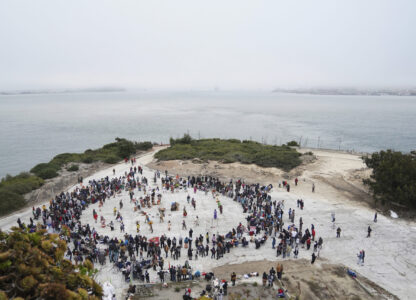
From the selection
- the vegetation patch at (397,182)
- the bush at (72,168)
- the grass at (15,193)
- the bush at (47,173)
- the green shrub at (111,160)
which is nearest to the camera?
the vegetation patch at (397,182)

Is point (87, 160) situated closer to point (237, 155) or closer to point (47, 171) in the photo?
point (47, 171)

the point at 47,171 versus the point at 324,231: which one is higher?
the point at 47,171

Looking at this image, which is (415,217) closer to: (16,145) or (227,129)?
(227,129)

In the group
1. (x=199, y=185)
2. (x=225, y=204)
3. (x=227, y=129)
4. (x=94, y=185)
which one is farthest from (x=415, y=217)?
(x=227, y=129)

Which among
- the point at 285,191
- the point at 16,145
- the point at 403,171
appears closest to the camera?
the point at 403,171

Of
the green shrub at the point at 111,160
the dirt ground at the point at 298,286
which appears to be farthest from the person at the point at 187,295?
the green shrub at the point at 111,160

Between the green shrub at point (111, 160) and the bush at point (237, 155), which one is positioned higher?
the bush at point (237, 155)

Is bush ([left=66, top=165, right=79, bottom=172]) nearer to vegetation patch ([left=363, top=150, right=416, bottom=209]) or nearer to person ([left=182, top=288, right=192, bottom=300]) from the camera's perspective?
person ([left=182, top=288, right=192, bottom=300])

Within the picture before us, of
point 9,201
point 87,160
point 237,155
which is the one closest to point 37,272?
point 9,201

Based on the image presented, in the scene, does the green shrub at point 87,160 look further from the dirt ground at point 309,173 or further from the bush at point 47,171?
the dirt ground at point 309,173
